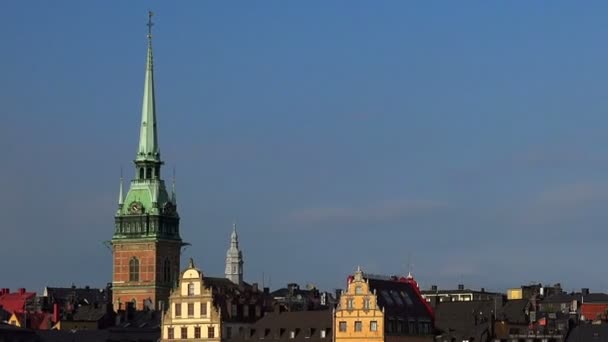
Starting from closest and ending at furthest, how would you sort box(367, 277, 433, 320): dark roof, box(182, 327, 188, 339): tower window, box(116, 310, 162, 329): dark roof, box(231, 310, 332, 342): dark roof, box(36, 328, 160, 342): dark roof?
1. box(367, 277, 433, 320): dark roof
2. box(231, 310, 332, 342): dark roof
3. box(182, 327, 188, 339): tower window
4. box(36, 328, 160, 342): dark roof
5. box(116, 310, 162, 329): dark roof

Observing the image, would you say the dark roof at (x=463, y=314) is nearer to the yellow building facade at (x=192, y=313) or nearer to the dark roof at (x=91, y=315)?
the yellow building facade at (x=192, y=313)

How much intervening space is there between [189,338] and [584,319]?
118 feet

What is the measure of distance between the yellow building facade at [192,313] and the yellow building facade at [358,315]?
1267cm

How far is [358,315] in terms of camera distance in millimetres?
152750

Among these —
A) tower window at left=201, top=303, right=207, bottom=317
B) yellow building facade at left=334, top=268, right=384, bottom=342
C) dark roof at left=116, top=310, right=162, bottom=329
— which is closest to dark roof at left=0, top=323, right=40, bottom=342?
dark roof at left=116, top=310, right=162, bottom=329

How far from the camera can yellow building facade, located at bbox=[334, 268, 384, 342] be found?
151 meters

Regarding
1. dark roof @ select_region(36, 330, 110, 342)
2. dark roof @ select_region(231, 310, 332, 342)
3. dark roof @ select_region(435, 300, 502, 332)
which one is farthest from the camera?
dark roof @ select_region(36, 330, 110, 342)

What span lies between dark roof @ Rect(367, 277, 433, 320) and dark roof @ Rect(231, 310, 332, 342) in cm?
531

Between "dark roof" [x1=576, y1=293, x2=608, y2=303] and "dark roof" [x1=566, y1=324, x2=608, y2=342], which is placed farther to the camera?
"dark roof" [x1=576, y1=293, x2=608, y2=303]

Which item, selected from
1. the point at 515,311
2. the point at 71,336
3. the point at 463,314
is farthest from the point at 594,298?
the point at 71,336

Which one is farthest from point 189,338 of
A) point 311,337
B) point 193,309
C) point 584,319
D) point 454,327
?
point 584,319

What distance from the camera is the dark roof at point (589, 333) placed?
147750mm

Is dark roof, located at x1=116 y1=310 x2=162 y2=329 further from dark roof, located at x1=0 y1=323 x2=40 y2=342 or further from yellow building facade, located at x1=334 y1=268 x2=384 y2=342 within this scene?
yellow building facade, located at x1=334 y1=268 x2=384 y2=342

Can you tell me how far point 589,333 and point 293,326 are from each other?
2515 cm
